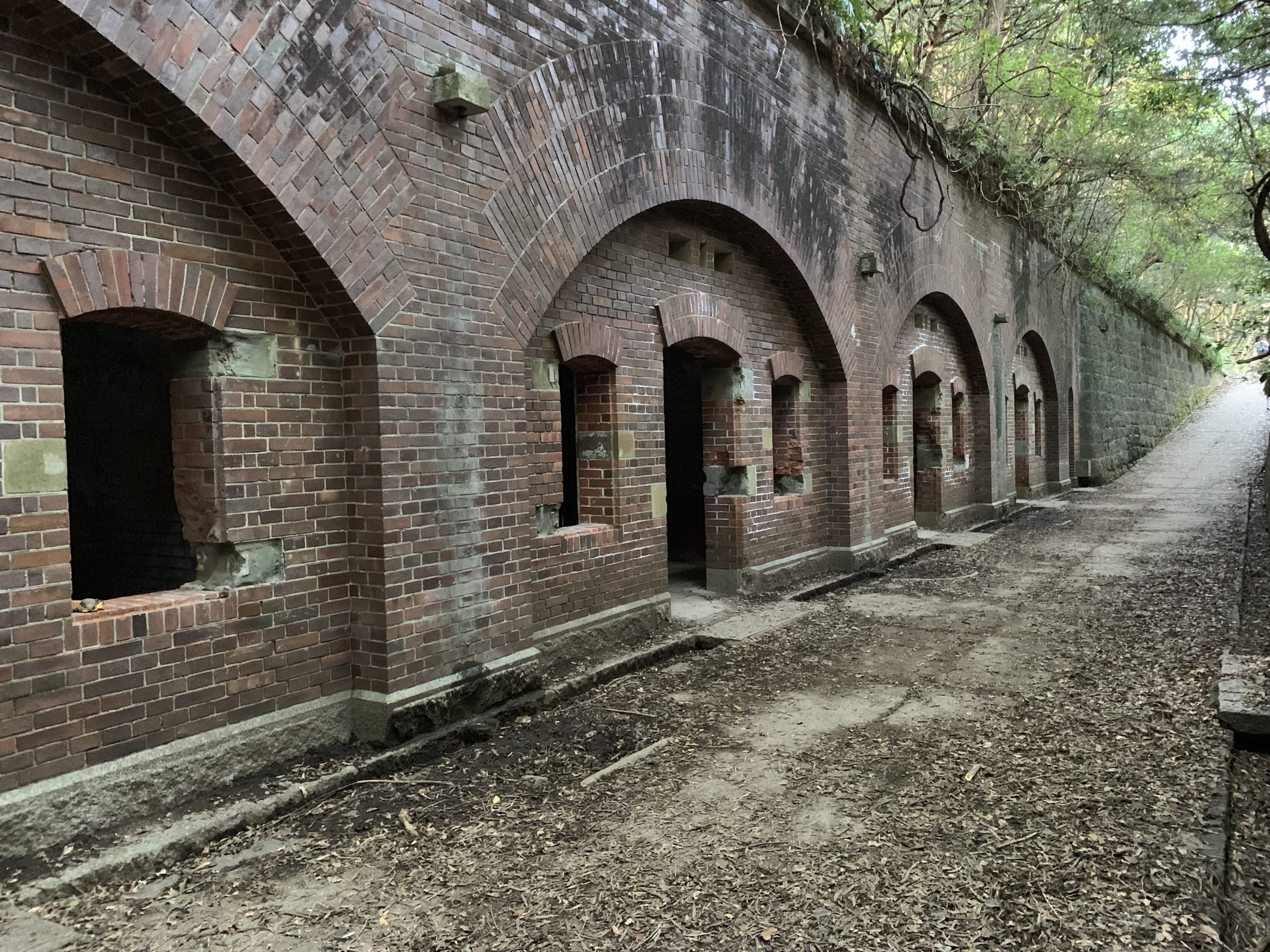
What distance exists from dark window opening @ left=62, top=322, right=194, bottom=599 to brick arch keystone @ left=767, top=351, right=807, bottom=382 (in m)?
5.63

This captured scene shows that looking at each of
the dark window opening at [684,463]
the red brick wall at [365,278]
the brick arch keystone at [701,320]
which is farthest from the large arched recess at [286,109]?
the dark window opening at [684,463]

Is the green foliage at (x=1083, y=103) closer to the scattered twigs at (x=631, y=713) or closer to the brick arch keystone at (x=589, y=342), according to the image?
the brick arch keystone at (x=589, y=342)

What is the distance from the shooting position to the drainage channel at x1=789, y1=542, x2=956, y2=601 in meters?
9.01

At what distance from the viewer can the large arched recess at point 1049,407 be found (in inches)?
732

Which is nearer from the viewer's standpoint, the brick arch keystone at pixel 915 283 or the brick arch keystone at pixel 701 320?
the brick arch keystone at pixel 701 320

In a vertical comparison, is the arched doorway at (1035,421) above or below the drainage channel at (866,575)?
above

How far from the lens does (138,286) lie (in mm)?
3818

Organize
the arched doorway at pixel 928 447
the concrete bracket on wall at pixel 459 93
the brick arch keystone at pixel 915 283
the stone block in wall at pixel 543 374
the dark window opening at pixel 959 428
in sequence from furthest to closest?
the dark window opening at pixel 959 428
the arched doorway at pixel 928 447
the brick arch keystone at pixel 915 283
the stone block in wall at pixel 543 374
the concrete bracket on wall at pixel 459 93

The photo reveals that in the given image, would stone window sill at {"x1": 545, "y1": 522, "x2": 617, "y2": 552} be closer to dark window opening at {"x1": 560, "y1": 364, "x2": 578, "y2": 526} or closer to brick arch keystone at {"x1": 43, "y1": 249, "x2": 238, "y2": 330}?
Result: dark window opening at {"x1": 560, "y1": 364, "x2": 578, "y2": 526}

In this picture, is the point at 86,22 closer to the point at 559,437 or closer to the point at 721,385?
the point at 559,437

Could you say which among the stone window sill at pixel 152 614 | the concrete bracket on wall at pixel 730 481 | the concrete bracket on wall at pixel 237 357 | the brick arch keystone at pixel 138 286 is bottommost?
the stone window sill at pixel 152 614

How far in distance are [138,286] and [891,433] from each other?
9.58m

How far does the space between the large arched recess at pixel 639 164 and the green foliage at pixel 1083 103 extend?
6.11 feet

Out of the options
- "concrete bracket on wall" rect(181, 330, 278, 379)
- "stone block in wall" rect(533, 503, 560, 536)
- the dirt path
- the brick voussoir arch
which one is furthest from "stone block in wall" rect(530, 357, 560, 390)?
the brick voussoir arch
